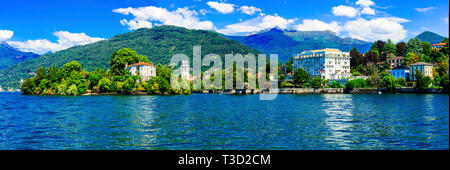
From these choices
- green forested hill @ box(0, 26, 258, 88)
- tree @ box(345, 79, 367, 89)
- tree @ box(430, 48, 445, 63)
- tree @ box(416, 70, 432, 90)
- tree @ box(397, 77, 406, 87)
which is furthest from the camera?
green forested hill @ box(0, 26, 258, 88)

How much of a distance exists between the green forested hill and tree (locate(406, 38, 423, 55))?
72.4m

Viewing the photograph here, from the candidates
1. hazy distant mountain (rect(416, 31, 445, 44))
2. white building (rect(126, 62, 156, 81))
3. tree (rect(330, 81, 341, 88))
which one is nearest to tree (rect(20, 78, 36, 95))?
white building (rect(126, 62, 156, 81))

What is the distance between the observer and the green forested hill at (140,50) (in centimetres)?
14975

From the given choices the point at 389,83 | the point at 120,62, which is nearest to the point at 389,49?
the point at 389,83

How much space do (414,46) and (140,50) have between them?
11399 cm

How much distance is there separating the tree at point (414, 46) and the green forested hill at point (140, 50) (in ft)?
238

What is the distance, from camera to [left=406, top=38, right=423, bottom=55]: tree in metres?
89.1

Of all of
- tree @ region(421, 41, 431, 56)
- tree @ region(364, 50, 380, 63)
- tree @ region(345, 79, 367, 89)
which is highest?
tree @ region(421, 41, 431, 56)

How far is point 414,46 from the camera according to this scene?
9031cm

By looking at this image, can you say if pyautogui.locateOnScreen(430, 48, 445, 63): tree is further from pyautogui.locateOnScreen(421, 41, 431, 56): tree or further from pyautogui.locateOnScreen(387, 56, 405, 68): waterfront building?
pyautogui.locateOnScreen(387, 56, 405, 68): waterfront building

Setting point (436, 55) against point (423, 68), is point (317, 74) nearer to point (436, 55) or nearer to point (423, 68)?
point (423, 68)

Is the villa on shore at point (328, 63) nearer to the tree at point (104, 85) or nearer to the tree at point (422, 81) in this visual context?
the tree at point (422, 81)

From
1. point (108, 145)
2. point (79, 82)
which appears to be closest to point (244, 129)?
point (108, 145)
